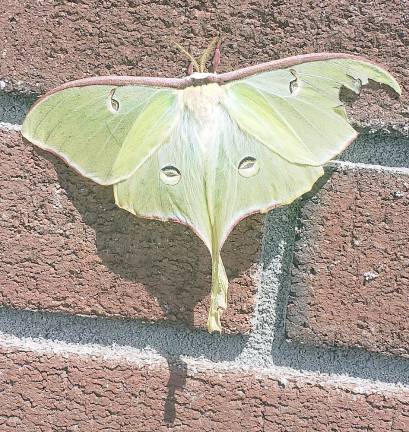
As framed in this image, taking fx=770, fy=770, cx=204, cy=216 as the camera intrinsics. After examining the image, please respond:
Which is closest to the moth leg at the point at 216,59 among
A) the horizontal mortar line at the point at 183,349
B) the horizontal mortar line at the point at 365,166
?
the horizontal mortar line at the point at 365,166

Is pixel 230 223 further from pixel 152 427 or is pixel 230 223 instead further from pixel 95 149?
pixel 152 427

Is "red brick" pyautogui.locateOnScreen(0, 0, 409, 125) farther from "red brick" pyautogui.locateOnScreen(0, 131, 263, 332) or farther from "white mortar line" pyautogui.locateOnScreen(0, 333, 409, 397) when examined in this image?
"white mortar line" pyautogui.locateOnScreen(0, 333, 409, 397)

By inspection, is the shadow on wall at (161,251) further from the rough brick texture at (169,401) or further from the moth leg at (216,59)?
the moth leg at (216,59)

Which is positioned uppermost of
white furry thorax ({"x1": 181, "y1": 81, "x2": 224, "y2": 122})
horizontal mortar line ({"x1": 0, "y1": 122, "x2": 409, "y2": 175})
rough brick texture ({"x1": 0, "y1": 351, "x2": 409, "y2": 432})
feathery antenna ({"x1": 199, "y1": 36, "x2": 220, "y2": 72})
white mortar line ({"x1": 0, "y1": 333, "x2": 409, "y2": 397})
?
feathery antenna ({"x1": 199, "y1": 36, "x2": 220, "y2": 72})

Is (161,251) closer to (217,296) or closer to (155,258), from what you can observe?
(155,258)

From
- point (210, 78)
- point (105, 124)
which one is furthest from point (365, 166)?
point (105, 124)

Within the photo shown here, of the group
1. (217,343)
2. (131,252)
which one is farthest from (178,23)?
(217,343)

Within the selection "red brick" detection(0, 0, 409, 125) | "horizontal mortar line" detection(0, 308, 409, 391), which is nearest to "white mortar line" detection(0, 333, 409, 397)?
"horizontal mortar line" detection(0, 308, 409, 391)
